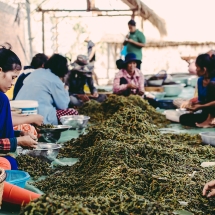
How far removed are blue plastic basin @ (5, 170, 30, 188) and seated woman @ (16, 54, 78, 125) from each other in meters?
2.59

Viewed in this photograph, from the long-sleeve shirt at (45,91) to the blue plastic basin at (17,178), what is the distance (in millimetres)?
2587

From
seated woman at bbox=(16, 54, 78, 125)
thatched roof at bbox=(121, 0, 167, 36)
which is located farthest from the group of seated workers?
thatched roof at bbox=(121, 0, 167, 36)

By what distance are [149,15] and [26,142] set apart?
10272 millimetres

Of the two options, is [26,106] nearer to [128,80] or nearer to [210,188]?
[210,188]

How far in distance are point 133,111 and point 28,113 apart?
1244 mm

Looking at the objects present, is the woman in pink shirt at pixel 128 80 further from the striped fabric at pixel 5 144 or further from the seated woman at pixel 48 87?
the striped fabric at pixel 5 144

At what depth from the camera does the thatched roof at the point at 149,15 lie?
10.9m

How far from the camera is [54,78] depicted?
5.52m

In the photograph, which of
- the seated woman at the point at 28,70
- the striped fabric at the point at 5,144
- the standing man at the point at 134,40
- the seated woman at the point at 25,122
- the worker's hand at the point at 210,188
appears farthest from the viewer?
the standing man at the point at 134,40

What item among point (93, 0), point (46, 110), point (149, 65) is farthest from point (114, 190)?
point (149, 65)

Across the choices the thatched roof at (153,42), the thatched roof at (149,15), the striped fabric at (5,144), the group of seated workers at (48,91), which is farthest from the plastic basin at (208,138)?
the thatched roof at (153,42)

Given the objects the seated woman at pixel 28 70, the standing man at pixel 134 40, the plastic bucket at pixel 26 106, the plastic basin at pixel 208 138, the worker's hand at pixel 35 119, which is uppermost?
the standing man at pixel 134 40

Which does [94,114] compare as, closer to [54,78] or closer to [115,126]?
[54,78]

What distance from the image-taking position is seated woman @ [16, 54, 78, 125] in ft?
18.0
